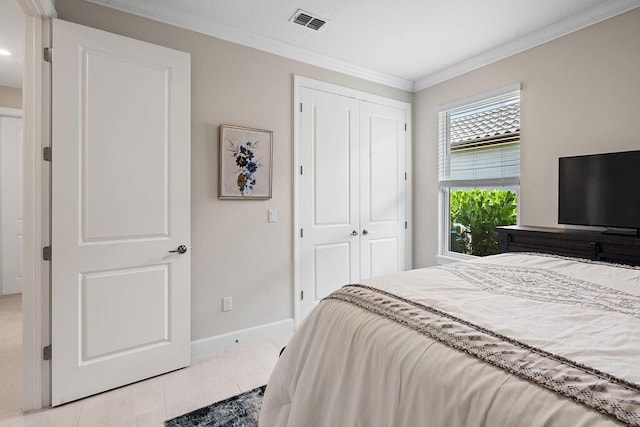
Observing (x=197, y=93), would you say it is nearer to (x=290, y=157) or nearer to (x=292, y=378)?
(x=290, y=157)

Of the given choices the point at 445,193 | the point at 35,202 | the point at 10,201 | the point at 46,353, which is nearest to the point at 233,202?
the point at 35,202

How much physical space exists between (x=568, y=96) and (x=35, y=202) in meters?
3.83

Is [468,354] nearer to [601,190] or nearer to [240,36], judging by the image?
[601,190]

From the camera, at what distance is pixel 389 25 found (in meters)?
2.63

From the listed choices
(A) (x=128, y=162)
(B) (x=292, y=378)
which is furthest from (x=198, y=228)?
(B) (x=292, y=378)

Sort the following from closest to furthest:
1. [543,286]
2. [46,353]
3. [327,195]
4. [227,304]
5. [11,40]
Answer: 1. [543,286]
2. [46,353]
3. [227,304]
4. [11,40]
5. [327,195]

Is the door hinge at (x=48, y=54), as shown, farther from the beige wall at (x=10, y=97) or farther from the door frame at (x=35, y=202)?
the beige wall at (x=10, y=97)

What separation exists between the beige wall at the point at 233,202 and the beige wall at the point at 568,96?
6.07ft

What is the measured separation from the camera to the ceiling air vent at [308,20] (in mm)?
2459

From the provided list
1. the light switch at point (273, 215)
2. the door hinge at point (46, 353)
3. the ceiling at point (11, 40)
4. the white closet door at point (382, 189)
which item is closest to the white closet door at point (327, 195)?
the white closet door at point (382, 189)

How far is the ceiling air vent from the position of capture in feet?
8.07

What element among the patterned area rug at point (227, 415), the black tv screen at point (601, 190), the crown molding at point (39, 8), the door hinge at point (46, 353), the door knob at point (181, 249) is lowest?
the patterned area rug at point (227, 415)

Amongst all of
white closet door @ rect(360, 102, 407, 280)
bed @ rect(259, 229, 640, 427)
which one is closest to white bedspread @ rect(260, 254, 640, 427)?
bed @ rect(259, 229, 640, 427)

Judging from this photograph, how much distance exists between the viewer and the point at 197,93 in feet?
8.36
